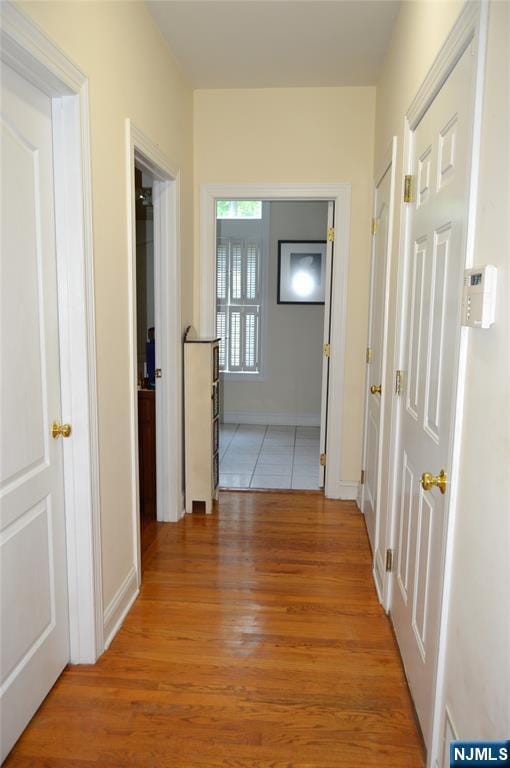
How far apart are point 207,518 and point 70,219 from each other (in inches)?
89.3

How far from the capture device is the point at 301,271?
6.00 metres

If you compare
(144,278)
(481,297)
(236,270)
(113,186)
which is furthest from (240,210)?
(481,297)

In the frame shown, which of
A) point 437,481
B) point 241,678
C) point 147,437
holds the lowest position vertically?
point 241,678

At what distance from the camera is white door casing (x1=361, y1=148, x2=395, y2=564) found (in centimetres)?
280

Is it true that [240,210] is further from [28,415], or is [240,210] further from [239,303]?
[28,415]

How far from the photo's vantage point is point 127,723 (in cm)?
183

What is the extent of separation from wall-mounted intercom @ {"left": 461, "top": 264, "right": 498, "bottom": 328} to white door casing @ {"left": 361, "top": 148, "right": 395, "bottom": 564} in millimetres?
1480

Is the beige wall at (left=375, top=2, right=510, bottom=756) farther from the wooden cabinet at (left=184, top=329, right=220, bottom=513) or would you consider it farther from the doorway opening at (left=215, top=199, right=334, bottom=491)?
the doorway opening at (left=215, top=199, right=334, bottom=491)

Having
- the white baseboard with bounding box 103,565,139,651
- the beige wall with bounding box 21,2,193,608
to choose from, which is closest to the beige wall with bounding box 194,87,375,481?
the beige wall with bounding box 21,2,193,608

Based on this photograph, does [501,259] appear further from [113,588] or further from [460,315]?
[113,588]

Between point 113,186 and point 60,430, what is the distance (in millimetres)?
1012

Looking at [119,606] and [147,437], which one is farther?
[147,437]

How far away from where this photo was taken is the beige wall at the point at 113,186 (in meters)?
1.96

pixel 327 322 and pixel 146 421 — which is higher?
pixel 327 322
